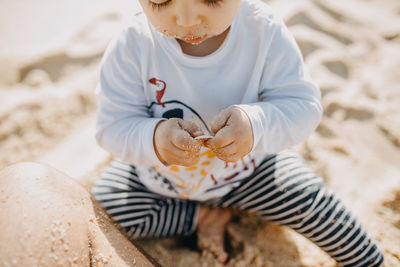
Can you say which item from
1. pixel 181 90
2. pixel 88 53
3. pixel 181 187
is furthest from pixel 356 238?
pixel 88 53

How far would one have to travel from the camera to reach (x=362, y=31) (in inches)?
87.7

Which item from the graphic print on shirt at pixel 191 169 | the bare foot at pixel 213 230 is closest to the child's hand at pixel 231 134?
the graphic print on shirt at pixel 191 169

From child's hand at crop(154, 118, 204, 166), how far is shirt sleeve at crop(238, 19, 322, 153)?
8.4 inches

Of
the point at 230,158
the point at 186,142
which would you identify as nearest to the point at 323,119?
the point at 230,158

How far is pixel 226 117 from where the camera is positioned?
41.4 inches

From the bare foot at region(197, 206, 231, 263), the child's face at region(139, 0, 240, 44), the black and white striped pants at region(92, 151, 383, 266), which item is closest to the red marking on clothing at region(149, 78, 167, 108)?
the child's face at region(139, 0, 240, 44)

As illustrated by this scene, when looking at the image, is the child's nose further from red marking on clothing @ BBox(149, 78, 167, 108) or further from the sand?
the sand

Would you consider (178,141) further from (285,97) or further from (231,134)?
(285,97)

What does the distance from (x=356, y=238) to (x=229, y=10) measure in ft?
2.71

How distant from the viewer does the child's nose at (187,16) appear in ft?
2.92

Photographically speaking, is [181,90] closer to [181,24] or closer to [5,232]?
[181,24]

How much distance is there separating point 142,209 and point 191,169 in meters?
0.27

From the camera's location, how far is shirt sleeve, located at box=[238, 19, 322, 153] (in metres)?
1.16

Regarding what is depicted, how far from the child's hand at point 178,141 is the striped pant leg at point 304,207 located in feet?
1.20
